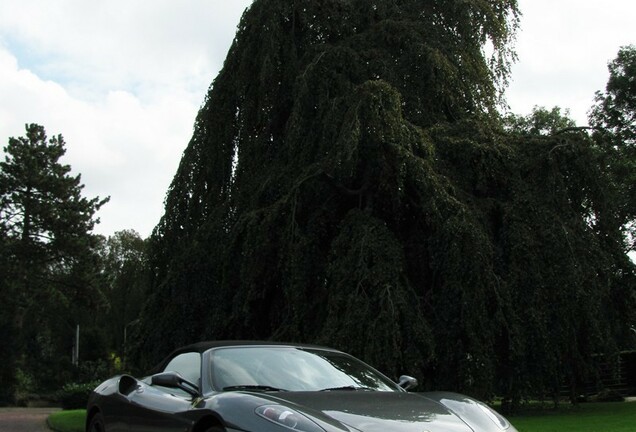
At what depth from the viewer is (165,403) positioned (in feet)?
17.7

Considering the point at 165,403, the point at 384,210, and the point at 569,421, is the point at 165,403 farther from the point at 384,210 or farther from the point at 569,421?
the point at 384,210

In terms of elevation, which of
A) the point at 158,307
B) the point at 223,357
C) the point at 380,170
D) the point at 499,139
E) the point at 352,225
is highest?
the point at 499,139

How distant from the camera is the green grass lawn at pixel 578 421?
1080cm

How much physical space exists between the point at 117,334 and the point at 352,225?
176ft

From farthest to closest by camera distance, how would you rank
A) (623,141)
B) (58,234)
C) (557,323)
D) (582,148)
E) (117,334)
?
(117,334) → (58,234) → (623,141) → (582,148) → (557,323)

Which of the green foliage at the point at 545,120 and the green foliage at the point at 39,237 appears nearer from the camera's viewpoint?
the green foliage at the point at 545,120

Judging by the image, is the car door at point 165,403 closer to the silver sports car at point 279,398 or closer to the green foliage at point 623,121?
the silver sports car at point 279,398

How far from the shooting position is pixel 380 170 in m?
13.2

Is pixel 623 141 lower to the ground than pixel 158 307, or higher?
higher

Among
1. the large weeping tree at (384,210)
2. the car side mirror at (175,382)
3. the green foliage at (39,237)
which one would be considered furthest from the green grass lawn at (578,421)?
the green foliage at (39,237)

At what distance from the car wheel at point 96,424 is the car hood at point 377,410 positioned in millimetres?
2803

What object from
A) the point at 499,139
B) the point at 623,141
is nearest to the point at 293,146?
the point at 499,139

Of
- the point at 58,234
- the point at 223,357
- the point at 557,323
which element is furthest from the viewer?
the point at 58,234

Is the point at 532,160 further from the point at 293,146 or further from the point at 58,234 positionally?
the point at 58,234
